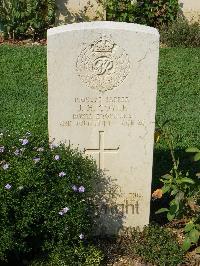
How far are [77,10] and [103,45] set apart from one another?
6862mm

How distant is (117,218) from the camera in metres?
5.19

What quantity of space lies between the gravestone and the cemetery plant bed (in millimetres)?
340

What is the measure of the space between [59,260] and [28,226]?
0.36 meters

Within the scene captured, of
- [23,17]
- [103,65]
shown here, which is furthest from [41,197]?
[23,17]

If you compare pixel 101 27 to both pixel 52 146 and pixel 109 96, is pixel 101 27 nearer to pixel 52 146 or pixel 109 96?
pixel 109 96

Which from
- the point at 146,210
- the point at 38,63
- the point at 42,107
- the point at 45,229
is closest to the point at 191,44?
the point at 38,63

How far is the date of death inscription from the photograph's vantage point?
4.80 metres

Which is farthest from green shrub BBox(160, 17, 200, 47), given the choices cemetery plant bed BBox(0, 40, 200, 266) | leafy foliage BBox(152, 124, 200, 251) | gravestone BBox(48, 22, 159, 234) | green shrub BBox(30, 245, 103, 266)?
green shrub BBox(30, 245, 103, 266)

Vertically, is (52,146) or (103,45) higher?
(103,45)

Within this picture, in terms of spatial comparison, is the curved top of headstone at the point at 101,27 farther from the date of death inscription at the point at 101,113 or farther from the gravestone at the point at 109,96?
the date of death inscription at the point at 101,113

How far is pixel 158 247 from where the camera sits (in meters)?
4.95

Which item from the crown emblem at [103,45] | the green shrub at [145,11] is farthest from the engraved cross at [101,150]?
the green shrub at [145,11]

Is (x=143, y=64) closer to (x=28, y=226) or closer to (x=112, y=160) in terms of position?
(x=112, y=160)

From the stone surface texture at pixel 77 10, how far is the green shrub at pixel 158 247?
22.3 feet
